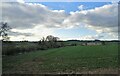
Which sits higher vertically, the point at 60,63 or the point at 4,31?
the point at 4,31

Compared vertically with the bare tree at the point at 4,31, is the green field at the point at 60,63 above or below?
below

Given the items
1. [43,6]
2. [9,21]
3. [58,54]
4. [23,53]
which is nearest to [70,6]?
[43,6]

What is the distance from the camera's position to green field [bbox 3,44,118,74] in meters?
8.59

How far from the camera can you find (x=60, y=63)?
33.5 ft

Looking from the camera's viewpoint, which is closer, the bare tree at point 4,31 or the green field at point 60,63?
the green field at point 60,63

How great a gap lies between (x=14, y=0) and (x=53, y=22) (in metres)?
2.00

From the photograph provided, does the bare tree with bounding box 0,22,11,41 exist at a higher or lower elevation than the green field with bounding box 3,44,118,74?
higher

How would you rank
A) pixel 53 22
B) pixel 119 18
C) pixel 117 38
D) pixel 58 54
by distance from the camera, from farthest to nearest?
pixel 58 54 < pixel 53 22 < pixel 117 38 < pixel 119 18

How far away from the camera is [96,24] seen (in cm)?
938

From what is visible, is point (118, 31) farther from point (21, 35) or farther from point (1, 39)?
point (1, 39)

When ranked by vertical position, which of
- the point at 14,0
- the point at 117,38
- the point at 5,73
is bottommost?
the point at 5,73

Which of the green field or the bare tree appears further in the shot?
the bare tree

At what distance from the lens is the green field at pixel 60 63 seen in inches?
338

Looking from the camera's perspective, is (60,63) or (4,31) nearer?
(4,31)
